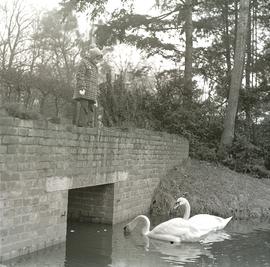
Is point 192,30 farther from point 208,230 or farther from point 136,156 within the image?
point 208,230

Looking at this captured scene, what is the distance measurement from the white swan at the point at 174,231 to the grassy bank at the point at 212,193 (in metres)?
2.91

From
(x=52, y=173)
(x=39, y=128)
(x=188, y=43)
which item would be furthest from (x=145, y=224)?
(x=188, y=43)

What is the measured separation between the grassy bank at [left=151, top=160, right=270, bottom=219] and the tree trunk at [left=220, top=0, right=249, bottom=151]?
3.17 m

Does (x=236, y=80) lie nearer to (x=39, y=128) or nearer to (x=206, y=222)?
(x=206, y=222)

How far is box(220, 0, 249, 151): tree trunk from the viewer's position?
814 inches

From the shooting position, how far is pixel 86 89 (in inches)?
441

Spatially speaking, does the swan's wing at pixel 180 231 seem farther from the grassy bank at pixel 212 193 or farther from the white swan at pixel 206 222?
the grassy bank at pixel 212 193

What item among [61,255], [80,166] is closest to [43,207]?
[61,255]

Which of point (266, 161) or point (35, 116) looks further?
point (266, 161)

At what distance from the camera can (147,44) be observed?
22797mm

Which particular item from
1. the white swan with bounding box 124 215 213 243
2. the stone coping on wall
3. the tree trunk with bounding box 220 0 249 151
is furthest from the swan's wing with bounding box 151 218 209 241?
the tree trunk with bounding box 220 0 249 151

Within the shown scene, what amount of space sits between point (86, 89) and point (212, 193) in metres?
6.35

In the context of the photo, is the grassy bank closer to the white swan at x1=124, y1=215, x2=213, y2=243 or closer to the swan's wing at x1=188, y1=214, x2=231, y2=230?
the swan's wing at x1=188, y1=214, x2=231, y2=230

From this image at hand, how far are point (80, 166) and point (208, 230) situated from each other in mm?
3528
